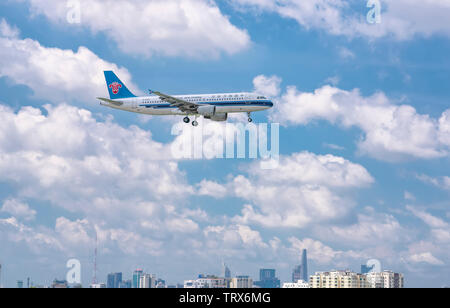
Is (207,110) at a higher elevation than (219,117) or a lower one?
higher

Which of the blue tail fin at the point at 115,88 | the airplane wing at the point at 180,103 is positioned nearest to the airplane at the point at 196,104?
the airplane wing at the point at 180,103

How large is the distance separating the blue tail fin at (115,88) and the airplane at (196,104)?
8.82 m

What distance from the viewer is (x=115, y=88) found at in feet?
581

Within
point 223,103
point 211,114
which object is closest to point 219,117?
point 211,114

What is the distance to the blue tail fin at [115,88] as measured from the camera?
173250 millimetres

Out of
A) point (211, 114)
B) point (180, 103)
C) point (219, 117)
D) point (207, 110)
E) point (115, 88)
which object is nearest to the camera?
point (207, 110)

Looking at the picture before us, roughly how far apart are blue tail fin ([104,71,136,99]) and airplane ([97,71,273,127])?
8.82 meters

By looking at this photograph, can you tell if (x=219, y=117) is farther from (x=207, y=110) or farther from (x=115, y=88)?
(x=115, y=88)

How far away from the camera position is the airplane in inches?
5704

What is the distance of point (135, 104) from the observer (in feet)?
527

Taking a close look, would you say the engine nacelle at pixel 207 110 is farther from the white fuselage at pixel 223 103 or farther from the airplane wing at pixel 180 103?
the airplane wing at pixel 180 103

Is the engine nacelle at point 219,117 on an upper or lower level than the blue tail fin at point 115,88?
lower

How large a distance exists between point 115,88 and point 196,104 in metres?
37.6
